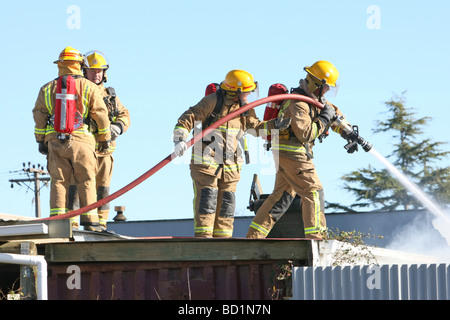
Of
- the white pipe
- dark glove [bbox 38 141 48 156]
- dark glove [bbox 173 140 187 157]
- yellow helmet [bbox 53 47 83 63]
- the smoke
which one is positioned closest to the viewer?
the white pipe

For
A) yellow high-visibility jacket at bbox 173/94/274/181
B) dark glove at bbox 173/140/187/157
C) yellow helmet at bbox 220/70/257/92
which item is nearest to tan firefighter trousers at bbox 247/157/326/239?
yellow high-visibility jacket at bbox 173/94/274/181

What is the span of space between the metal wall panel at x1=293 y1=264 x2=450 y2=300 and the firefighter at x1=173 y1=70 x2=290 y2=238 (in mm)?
1850

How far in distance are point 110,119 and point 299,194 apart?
2.48 meters

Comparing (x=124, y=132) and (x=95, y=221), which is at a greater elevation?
(x=124, y=132)

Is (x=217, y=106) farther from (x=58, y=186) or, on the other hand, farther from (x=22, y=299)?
(x=22, y=299)

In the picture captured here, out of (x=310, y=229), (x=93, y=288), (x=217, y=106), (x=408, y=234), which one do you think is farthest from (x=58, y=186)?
(x=408, y=234)

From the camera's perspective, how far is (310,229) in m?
9.50

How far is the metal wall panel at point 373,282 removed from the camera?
7664 millimetres

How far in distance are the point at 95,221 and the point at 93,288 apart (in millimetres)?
911

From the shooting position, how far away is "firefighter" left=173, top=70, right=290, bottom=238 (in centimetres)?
970

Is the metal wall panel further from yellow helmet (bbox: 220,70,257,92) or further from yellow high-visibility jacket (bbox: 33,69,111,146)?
yellow high-visibility jacket (bbox: 33,69,111,146)

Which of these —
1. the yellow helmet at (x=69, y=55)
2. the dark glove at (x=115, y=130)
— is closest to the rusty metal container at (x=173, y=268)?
the dark glove at (x=115, y=130)

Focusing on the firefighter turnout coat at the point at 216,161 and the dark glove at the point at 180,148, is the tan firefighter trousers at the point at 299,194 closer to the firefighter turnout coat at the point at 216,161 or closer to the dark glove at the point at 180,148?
the firefighter turnout coat at the point at 216,161

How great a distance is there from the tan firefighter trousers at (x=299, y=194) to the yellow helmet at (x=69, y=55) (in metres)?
2.47
